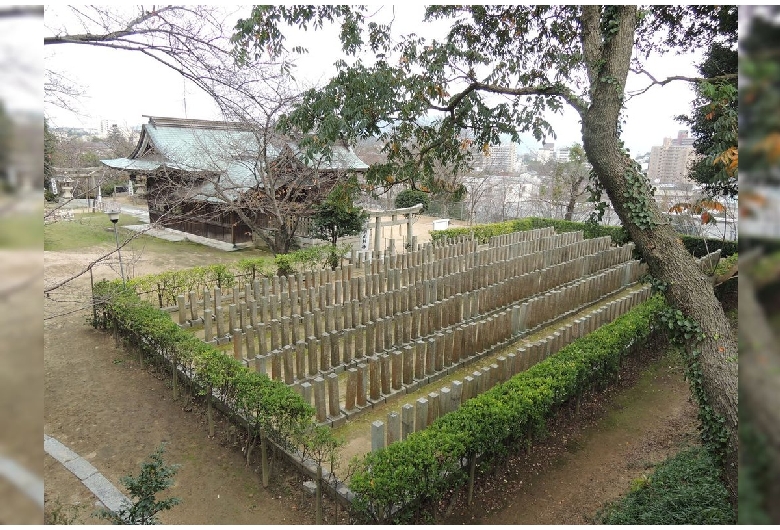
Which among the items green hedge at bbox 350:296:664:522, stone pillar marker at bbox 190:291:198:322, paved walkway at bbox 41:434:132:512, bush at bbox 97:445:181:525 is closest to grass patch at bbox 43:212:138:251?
stone pillar marker at bbox 190:291:198:322

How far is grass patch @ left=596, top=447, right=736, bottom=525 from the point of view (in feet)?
11.7

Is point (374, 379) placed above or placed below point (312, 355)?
below

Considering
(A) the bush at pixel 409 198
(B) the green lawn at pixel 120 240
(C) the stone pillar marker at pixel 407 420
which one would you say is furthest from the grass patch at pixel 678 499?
(A) the bush at pixel 409 198

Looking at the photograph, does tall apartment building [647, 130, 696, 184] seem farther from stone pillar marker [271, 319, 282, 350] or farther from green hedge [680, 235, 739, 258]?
stone pillar marker [271, 319, 282, 350]

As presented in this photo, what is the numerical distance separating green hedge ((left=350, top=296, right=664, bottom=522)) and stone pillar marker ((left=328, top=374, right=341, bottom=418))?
A: 1323mm

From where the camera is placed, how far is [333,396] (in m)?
5.50

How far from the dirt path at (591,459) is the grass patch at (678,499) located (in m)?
0.29

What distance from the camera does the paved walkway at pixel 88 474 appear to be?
443 cm

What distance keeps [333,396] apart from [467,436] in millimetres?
1917

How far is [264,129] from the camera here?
10.9 meters

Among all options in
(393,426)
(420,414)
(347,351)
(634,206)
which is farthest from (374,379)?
(634,206)

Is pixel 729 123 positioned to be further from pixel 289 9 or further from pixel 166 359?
pixel 166 359

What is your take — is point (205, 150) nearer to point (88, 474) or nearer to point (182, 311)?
point (182, 311)

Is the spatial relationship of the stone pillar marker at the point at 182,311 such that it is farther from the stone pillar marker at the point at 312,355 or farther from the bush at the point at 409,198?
the bush at the point at 409,198
